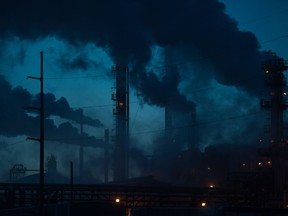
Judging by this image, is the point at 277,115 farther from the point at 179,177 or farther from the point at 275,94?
the point at 179,177

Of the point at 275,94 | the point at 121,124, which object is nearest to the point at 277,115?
the point at 275,94

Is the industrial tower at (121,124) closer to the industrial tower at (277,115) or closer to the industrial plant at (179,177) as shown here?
the industrial plant at (179,177)

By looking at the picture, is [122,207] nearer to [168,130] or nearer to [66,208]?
[66,208]

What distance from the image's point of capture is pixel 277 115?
4547 centimetres

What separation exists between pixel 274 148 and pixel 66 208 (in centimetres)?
2637

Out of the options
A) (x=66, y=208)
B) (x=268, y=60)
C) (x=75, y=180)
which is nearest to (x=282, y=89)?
(x=268, y=60)

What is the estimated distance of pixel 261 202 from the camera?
29.2 metres

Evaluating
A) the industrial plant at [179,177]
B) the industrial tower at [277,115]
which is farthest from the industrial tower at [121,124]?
the industrial tower at [277,115]

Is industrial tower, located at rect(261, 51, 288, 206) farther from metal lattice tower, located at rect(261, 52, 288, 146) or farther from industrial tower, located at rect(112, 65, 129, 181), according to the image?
industrial tower, located at rect(112, 65, 129, 181)

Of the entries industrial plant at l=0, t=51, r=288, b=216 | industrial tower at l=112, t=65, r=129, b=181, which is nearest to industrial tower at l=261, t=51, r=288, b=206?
industrial plant at l=0, t=51, r=288, b=216

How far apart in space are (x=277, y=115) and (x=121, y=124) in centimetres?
1496

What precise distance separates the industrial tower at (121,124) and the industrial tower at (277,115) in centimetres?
1337

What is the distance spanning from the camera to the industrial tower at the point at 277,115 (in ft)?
140

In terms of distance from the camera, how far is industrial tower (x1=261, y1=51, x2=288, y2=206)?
42.7 m
